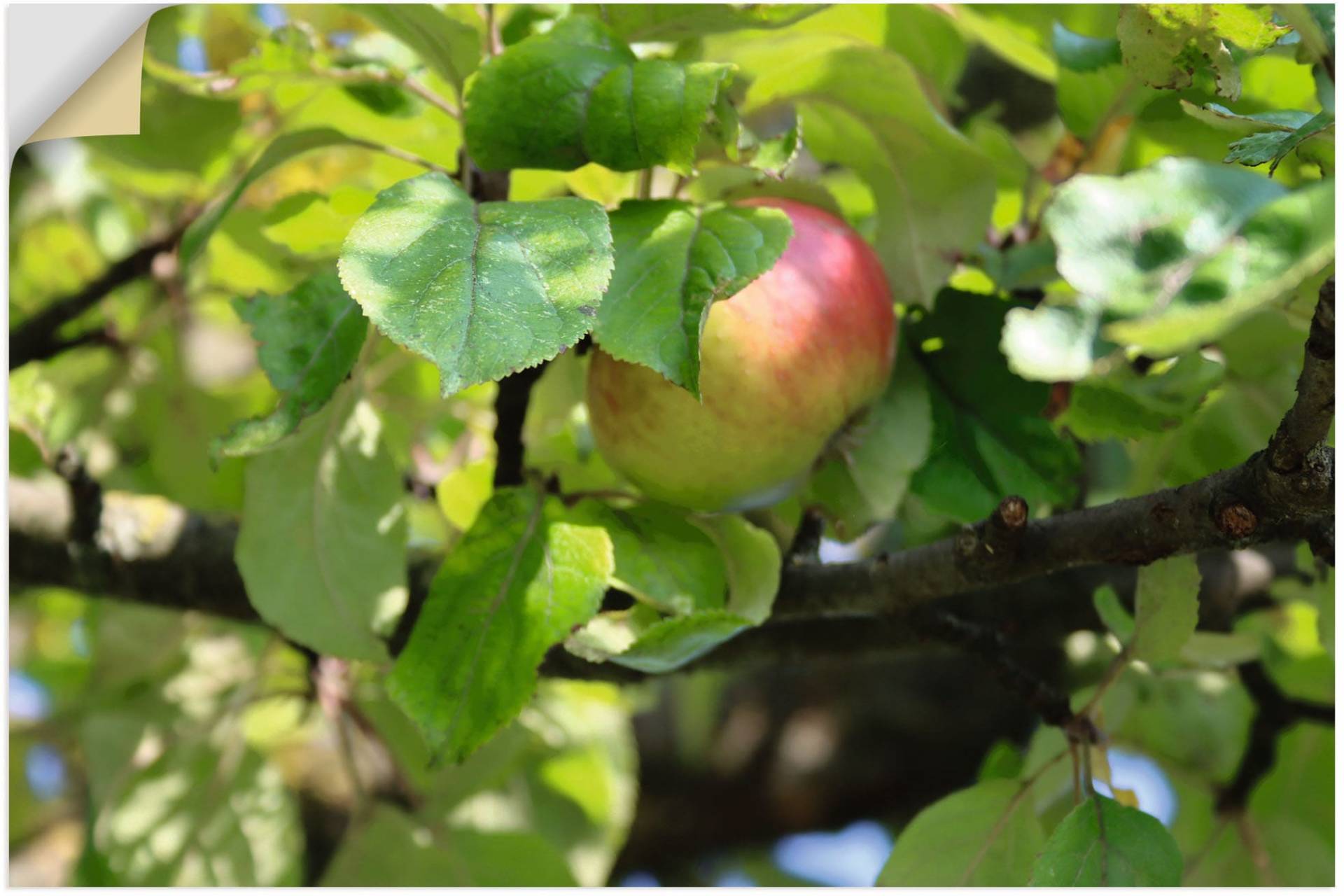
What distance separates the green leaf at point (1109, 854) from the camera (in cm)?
53

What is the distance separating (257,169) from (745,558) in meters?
0.29

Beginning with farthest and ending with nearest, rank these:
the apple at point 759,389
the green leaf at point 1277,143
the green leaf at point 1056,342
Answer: the apple at point 759,389 → the green leaf at point 1277,143 → the green leaf at point 1056,342

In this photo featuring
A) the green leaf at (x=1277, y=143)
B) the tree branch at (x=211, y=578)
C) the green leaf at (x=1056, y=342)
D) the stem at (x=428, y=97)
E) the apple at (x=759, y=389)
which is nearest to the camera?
the green leaf at (x=1056, y=342)

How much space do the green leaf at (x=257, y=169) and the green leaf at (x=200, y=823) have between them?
0.51m

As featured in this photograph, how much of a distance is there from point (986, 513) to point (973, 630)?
0.11 metres

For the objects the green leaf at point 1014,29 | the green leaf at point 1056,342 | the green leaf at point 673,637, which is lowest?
the green leaf at point 673,637

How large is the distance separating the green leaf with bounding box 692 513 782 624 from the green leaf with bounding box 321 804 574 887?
0.31 m

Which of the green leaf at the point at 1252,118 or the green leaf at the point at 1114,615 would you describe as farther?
the green leaf at the point at 1114,615

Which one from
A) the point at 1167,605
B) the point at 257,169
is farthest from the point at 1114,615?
the point at 257,169

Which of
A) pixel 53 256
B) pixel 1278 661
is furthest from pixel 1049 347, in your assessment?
pixel 53 256

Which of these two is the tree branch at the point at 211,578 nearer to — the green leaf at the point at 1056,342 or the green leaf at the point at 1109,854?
the green leaf at the point at 1109,854

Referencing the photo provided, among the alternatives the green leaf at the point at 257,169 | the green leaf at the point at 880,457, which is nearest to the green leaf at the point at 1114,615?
the green leaf at the point at 880,457

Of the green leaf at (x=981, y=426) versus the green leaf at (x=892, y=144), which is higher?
the green leaf at (x=892, y=144)

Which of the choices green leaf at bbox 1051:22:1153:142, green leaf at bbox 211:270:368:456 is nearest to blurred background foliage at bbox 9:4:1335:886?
green leaf at bbox 1051:22:1153:142
